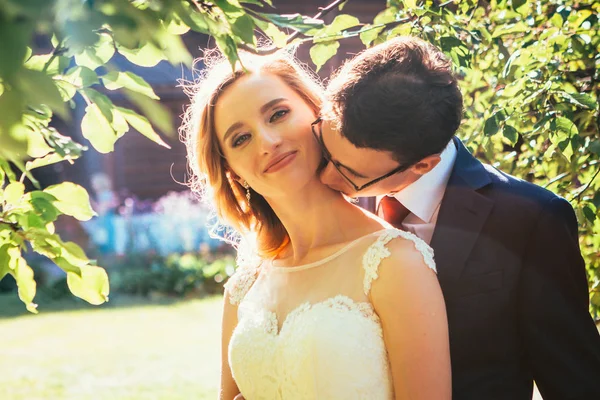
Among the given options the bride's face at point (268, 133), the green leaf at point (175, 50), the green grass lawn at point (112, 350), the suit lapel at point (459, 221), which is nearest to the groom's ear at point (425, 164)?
the suit lapel at point (459, 221)

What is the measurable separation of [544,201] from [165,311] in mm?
7279

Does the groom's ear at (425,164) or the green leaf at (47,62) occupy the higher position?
the green leaf at (47,62)

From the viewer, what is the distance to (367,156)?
2.01 m

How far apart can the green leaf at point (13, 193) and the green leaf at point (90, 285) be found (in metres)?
0.23

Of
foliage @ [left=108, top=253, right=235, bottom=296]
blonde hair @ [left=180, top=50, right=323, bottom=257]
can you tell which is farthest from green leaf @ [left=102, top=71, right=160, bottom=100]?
foliage @ [left=108, top=253, right=235, bottom=296]

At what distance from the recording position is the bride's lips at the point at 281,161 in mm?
2156

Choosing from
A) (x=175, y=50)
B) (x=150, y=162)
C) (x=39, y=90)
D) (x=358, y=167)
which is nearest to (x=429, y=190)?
(x=358, y=167)

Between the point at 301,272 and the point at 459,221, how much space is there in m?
0.55

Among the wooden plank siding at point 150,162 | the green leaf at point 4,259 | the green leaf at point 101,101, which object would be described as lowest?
the wooden plank siding at point 150,162

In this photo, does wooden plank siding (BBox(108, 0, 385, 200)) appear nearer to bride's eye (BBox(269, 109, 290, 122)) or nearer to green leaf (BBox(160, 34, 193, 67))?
bride's eye (BBox(269, 109, 290, 122))

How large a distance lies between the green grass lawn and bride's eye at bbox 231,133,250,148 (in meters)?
4.02

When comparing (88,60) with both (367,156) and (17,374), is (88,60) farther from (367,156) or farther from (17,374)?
(17,374)

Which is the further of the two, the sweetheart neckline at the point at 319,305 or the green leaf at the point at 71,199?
the sweetheart neckline at the point at 319,305

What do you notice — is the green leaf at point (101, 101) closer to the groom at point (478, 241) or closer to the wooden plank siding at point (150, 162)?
the groom at point (478, 241)
